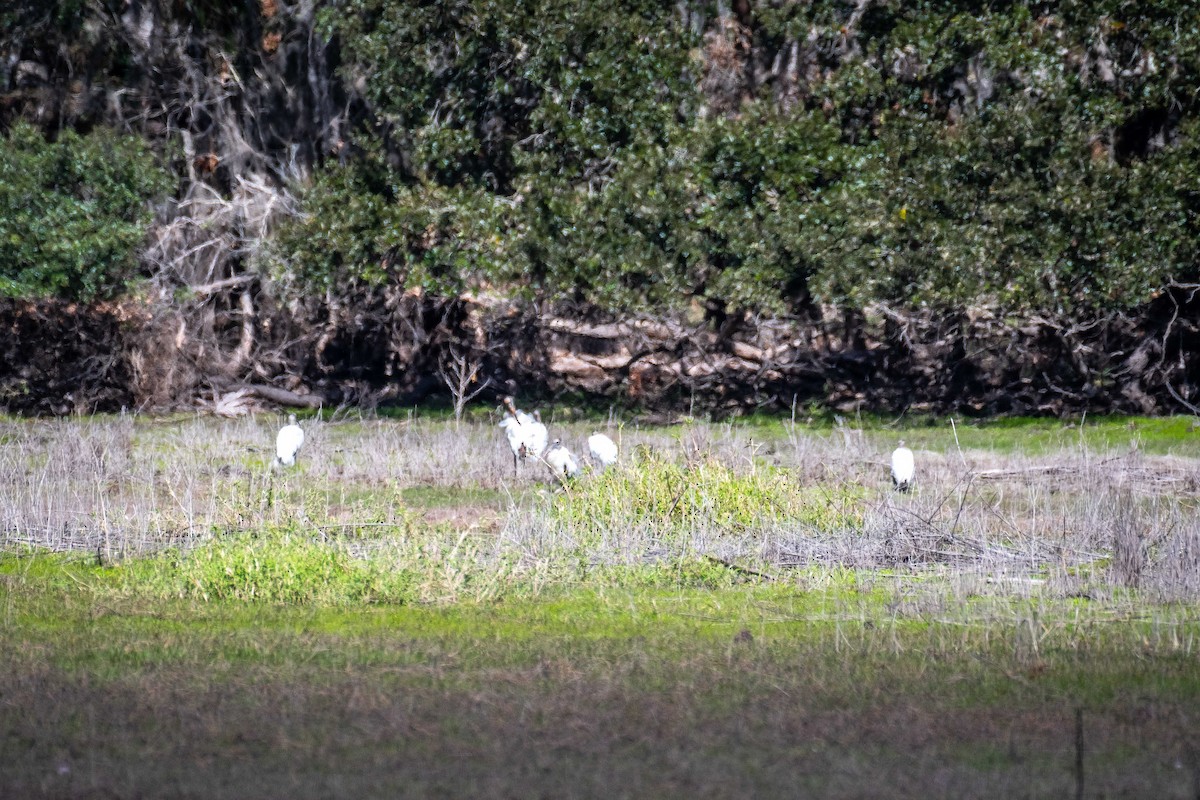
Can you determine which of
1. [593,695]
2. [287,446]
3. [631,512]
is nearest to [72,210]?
[287,446]

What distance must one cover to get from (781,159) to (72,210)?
955cm

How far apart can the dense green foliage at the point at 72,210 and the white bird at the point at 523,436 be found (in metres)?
8.76

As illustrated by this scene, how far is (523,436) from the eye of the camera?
13766 mm

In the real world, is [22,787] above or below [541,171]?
below

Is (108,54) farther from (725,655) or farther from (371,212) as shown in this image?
(725,655)

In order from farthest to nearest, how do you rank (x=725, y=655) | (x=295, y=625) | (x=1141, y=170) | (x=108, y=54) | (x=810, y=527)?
(x=108, y=54) < (x=1141, y=170) < (x=810, y=527) < (x=295, y=625) < (x=725, y=655)

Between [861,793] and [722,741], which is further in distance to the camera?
[722,741]

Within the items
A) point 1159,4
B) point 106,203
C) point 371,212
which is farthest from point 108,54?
point 1159,4

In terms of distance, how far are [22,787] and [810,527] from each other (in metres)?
6.18

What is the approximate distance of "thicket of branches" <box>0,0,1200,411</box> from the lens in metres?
18.6

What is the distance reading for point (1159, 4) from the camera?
18.0 meters

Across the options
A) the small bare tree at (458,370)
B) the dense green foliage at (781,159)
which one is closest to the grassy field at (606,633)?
the dense green foliage at (781,159)

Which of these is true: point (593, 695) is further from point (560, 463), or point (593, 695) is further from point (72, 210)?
point (72, 210)

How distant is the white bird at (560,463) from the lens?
12.5 m
